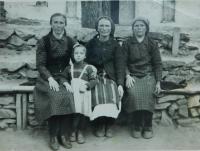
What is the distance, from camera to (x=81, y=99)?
2.92 m

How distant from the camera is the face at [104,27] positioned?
10.2 ft

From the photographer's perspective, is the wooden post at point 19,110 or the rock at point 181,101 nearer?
the wooden post at point 19,110

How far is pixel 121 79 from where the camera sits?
124 inches

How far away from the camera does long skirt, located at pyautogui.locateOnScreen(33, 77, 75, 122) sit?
2.87 metres

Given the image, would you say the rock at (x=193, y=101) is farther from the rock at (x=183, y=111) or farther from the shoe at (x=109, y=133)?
the shoe at (x=109, y=133)

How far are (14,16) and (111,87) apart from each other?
185 cm

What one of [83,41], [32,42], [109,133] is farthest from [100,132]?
[32,42]

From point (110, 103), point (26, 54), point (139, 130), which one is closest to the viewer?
point (110, 103)

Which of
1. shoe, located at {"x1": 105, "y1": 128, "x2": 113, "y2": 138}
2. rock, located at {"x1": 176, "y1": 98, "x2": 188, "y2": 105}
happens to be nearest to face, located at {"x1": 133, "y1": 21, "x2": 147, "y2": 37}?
rock, located at {"x1": 176, "y1": 98, "x2": 188, "y2": 105}

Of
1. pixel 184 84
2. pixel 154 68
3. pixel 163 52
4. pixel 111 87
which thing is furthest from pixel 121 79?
pixel 163 52

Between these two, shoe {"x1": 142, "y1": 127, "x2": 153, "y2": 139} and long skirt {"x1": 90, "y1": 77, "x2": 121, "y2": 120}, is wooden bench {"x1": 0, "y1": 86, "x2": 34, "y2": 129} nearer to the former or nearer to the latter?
long skirt {"x1": 90, "y1": 77, "x2": 121, "y2": 120}

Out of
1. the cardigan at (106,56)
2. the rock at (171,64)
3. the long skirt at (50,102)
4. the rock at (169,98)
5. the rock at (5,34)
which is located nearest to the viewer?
the long skirt at (50,102)

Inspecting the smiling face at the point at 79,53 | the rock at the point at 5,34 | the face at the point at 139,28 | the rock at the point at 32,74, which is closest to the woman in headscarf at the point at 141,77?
the face at the point at 139,28

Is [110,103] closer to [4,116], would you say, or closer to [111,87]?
[111,87]
